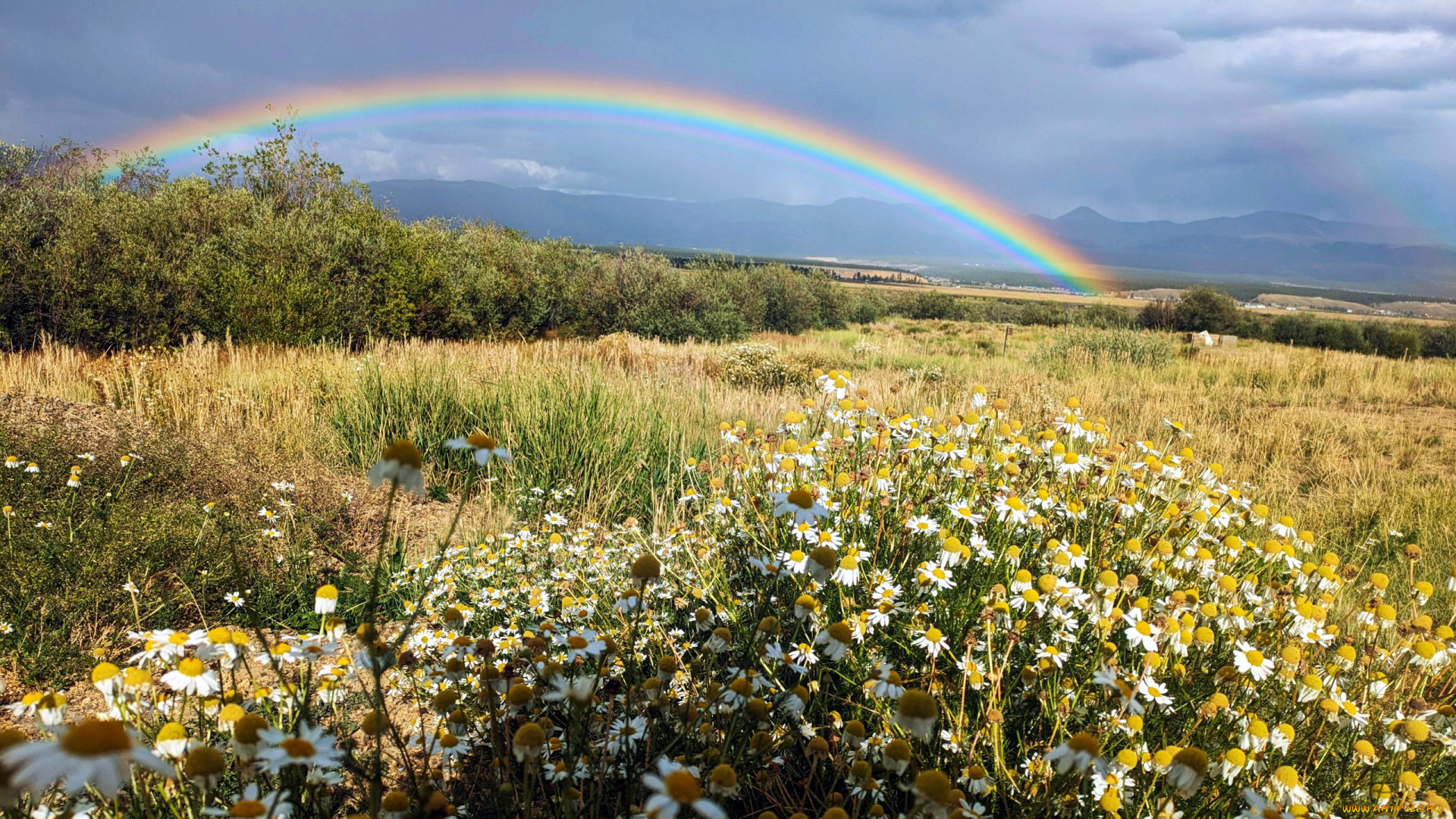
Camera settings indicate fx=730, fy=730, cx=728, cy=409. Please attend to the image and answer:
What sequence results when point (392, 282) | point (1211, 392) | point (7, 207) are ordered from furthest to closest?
point (392, 282)
point (1211, 392)
point (7, 207)

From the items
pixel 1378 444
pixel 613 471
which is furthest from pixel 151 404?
pixel 1378 444

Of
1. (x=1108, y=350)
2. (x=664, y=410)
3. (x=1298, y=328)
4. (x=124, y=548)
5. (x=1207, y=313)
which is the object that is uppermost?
(x=1207, y=313)

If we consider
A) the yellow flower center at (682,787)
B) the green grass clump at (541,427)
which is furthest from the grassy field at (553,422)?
the yellow flower center at (682,787)

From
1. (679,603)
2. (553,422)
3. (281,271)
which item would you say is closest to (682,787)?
(679,603)

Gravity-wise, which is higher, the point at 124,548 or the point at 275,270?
the point at 275,270

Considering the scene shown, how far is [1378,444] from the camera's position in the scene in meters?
7.71

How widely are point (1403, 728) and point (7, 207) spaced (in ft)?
45.9

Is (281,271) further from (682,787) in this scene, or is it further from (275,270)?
(682,787)

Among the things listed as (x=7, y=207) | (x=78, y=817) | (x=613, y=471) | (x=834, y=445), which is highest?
(x=7, y=207)

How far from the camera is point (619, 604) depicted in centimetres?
215

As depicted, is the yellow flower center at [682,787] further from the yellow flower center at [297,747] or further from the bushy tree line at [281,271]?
the bushy tree line at [281,271]

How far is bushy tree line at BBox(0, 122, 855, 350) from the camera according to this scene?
9.38 metres

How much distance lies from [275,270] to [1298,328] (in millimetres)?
43168

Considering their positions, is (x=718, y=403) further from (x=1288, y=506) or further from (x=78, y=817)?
(x=78, y=817)
